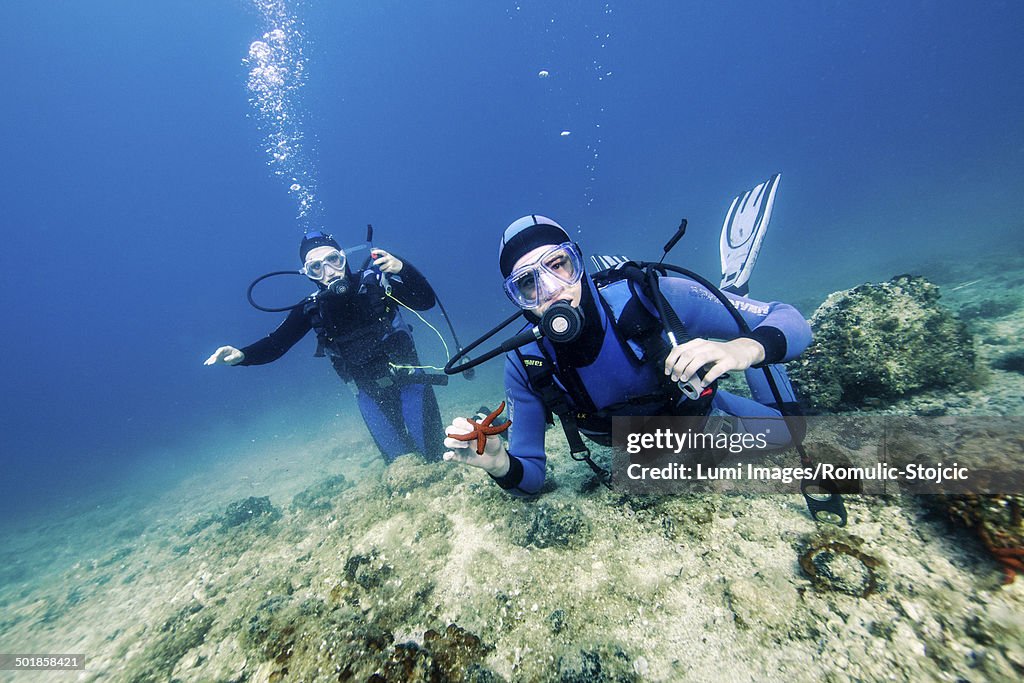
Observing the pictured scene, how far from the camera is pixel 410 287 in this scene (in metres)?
6.82

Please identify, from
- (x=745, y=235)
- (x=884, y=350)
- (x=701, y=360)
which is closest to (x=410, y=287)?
(x=701, y=360)

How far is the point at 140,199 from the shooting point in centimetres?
9062

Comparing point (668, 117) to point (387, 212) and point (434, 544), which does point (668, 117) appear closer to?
point (387, 212)

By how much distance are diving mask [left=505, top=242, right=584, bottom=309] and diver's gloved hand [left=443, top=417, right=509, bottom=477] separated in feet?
4.04

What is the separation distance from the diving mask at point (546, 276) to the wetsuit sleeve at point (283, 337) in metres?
5.38

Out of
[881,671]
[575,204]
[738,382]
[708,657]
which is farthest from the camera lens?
[575,204]

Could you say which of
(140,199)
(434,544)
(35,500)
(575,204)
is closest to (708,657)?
(434,544)

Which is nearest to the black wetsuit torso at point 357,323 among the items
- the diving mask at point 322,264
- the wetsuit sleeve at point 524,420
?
the diving mask at point 322,264

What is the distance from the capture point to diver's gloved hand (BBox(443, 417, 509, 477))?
2225mm

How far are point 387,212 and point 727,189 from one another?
10914 centimetres

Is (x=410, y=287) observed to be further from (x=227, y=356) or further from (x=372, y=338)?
(x=227, y=356)

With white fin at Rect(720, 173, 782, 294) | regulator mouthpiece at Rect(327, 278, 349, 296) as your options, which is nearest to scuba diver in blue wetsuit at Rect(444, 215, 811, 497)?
white fin at Rect(720, 173, 782, 294)

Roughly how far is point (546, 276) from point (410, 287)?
439 cm

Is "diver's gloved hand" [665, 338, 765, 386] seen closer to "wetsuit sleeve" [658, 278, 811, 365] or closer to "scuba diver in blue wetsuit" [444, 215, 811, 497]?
"scuba diver in blue wetsuit" [444, 215, 811, 497]
